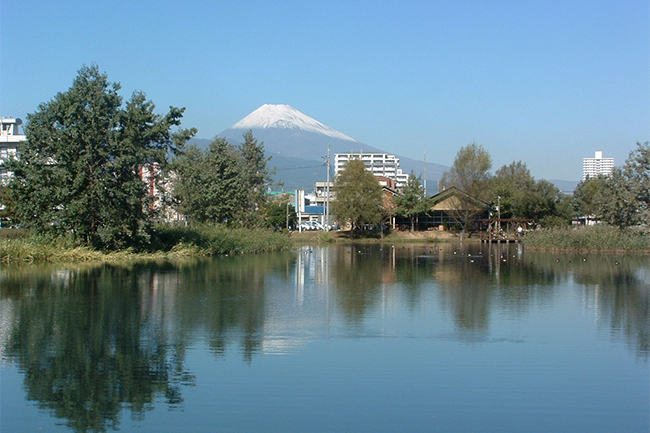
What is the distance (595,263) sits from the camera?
33062mm

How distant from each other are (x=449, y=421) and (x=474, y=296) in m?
11.2

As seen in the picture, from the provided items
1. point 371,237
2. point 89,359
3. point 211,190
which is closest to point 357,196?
point 371,237

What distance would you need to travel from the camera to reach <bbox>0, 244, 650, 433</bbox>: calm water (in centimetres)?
Result: 768

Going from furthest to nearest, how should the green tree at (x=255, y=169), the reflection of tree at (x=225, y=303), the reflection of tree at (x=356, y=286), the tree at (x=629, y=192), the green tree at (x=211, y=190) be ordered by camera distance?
the green tree at (x=255, y=169)
the green tree at (x=211, y=190)
the tree at (x=629, y=192)
the reflection of tree at (x=356, y=286)
the reflection of tree at (x=225, y=303)

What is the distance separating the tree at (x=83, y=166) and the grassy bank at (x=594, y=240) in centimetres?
2815

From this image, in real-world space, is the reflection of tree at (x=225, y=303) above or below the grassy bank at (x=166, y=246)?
below

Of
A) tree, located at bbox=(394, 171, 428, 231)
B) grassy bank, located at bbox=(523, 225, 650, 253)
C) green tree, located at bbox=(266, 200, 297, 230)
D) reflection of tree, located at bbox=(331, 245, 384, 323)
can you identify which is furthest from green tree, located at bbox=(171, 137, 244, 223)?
tree, located at bbox=(394, 171, 428, 231)

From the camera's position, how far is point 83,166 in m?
30.4

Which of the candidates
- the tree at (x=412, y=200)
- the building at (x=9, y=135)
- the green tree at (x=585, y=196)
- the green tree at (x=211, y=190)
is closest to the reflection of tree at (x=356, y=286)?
the green tree at (x=211, y=190)

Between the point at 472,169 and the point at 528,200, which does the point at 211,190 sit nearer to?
the point at 472,169

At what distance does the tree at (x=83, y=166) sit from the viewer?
1201 inches

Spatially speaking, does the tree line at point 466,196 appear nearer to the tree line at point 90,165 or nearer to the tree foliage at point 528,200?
the tree foliage at point 528,200

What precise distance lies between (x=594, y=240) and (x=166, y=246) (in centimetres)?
2739

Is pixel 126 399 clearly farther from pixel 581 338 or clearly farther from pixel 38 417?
pixel 581 338
